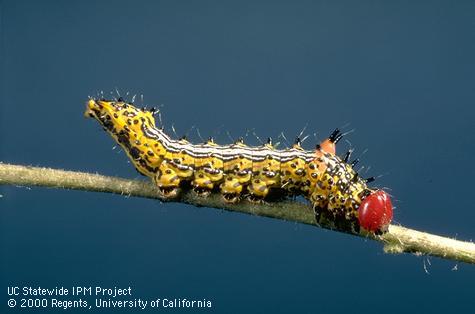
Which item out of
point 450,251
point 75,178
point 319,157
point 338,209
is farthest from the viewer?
point 319,157

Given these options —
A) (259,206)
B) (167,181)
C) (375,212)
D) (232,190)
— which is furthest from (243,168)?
(375,212)

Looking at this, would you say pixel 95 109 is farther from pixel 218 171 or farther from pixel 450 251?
pixel 450 251

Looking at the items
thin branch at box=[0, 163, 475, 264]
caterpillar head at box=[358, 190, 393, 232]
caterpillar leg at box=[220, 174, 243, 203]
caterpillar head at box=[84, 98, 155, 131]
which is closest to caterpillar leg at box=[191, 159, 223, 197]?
caterpillar leg at box=[220, 174, 243, 203]

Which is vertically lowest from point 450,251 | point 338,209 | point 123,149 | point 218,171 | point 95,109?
point 450,251

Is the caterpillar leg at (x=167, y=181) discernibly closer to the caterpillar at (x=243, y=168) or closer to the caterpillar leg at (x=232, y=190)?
the caterpillar at (x=243, y=168)

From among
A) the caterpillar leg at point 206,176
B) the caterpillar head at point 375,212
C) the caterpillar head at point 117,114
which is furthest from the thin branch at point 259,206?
the caterpillar head at point 117,114

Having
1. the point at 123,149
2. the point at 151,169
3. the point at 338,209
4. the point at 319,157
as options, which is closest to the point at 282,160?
the point at 319,157
